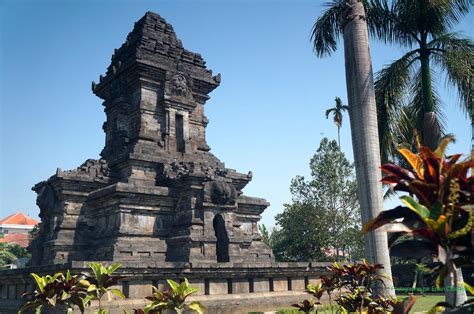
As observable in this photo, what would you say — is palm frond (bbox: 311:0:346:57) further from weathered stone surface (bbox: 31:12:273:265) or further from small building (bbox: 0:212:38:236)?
small building (bbox: 0:212:38:236)

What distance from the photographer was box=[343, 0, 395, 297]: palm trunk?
11055 millimetres

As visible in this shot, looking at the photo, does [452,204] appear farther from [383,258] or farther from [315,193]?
[315,193]

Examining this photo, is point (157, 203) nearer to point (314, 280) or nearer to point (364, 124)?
point (314, 280)

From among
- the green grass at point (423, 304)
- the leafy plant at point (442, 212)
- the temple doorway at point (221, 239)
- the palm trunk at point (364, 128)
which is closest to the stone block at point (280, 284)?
the temple doorway at point (221, 239)

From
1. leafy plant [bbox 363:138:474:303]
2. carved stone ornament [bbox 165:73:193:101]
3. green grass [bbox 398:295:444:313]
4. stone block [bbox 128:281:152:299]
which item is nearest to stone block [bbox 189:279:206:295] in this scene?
stone block [bbox 128:281:152:299]

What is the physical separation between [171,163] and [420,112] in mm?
11262

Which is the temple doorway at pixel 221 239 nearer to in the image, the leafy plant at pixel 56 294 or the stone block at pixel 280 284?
the stone block at pixel 280 284

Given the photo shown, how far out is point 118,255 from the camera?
16.2m

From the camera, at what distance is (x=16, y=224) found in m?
87.9

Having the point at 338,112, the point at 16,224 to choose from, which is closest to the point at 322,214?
the point at 338,112

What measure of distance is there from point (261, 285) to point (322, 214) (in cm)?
2476

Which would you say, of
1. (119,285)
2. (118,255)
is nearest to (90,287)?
(119,285)

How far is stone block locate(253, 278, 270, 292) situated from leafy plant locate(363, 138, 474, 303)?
1050 cm

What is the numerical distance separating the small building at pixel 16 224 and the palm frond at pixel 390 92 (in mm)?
85745
